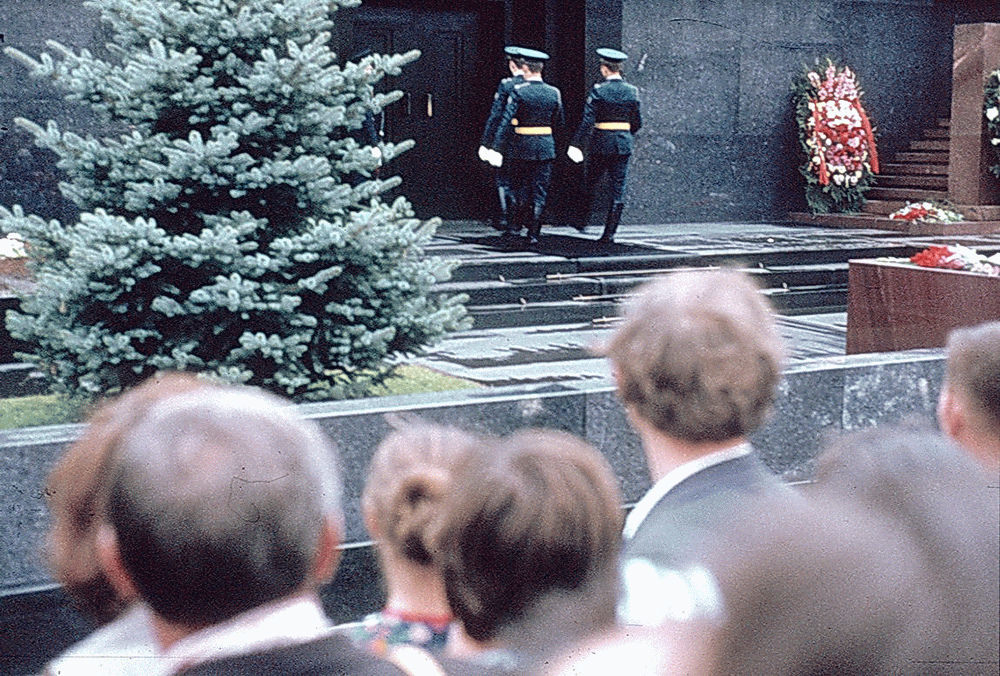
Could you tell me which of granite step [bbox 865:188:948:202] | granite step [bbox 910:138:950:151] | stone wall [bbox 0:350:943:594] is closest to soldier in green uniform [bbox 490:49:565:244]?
granite step [bbox 865:188:948:202]

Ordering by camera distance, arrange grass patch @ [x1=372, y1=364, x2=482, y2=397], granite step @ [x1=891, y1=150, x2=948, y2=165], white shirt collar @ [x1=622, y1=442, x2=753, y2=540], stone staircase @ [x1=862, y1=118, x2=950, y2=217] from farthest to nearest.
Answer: granite step @ [x1=891, y1=150, x2=948, y2=165]
stone staircase @ [x1=862, y1=118, x2=950, y2=217]
grass patch @ [x1=372, y1=364, x2=482, y2=397]
white shirt collar @ [x1=622, y1=442, x2=753, y2=540]

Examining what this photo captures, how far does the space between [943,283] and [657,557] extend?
6842mm

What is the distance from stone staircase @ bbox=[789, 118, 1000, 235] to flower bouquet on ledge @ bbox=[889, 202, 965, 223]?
12 centimetres

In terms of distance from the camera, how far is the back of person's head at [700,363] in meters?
2.18

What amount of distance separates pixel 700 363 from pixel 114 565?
956 mm

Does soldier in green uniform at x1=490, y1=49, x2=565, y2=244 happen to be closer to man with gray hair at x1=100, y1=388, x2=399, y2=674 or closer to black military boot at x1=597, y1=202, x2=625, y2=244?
black military boot at x1=597, y1=202, x2=625, y2=244

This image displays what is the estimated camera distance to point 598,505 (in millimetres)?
1893

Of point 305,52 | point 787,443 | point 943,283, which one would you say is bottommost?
point 787,443

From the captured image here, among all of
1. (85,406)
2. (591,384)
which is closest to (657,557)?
(591,384)

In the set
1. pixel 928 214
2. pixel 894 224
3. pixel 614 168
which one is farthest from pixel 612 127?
pixel 928 214

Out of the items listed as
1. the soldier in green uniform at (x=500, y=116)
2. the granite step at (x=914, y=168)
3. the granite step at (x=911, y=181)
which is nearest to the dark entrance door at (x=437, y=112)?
the soldier in green uniform at (x=500, y=116)

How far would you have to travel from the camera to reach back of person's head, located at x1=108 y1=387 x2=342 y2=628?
5.15ft

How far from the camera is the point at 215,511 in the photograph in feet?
5.13

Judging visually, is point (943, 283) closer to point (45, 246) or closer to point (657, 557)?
point (45, 246)
